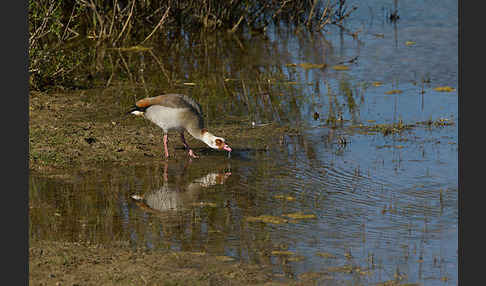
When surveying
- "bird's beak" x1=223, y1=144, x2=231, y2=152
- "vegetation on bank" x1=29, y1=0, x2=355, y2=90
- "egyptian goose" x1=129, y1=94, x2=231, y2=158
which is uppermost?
"vegetation on bank" x1=29, y1=0, x2=355, y2=90

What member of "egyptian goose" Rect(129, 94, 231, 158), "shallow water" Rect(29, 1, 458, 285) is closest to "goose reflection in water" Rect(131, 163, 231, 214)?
"shallow water" Rect(29, 1, 458, 285)

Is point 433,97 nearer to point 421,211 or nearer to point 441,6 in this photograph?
point 421,211

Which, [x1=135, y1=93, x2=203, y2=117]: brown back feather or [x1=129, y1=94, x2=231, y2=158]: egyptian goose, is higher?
[x1=135, y1=93, x2=203, y2=117]: brown back feather

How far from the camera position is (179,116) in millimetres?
10031

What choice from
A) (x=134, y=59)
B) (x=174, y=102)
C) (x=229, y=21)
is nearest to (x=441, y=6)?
(x=229, y=21)

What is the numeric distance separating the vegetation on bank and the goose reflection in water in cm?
601

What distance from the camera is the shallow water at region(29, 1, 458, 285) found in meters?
7.06

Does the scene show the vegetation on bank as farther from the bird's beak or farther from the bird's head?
the bird's beak

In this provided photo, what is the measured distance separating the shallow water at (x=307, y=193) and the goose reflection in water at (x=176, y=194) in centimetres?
2

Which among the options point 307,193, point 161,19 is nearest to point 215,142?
point 307,193

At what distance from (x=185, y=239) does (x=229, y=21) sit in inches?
533

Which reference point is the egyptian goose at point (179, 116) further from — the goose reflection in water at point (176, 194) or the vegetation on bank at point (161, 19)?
the vegetation on bank at point (161, 19)

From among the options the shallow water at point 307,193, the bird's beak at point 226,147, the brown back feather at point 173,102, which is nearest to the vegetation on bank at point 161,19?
the shallow water at point 307,193

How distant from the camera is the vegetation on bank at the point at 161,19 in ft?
56.9
